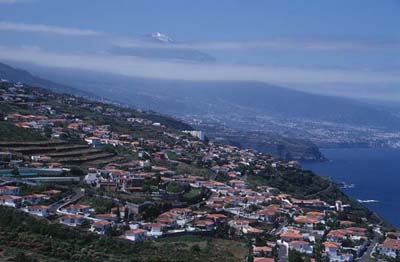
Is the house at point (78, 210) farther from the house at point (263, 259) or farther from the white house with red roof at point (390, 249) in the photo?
the white house with red roof at point (390, 249)

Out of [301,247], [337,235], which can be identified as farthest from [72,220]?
[337,235]


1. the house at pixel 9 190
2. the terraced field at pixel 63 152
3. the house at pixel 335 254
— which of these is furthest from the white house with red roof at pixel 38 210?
the house at pixel 335 254

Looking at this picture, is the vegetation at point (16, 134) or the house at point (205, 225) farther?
the vegetation at point (16, 134)

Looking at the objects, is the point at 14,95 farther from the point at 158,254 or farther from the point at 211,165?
the point at 158,254

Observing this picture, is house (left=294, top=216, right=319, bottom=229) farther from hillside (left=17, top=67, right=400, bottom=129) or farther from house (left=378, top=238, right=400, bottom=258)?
hillside (left=17, top=67, right=400, bottom=129)

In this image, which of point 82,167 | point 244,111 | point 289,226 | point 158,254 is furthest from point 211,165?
point 244,111

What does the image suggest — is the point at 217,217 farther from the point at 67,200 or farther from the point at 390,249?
the point at 390,249

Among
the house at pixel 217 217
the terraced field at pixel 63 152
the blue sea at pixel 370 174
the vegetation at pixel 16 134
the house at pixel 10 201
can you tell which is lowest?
the blue sea at pixel 370 174
